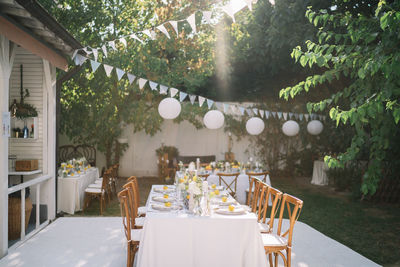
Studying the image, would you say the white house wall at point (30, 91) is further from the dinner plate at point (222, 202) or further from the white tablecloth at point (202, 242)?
the white tablecloth at point (202, 242)

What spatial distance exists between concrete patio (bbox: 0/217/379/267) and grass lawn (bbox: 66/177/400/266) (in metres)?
0.44

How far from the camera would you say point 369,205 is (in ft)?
25.1

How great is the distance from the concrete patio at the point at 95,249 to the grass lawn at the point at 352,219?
44 cm

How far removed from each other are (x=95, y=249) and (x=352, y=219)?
4875 millimetres

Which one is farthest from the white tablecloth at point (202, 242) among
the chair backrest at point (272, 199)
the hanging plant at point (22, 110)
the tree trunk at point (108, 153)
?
the tree trunk at point (108, 153)

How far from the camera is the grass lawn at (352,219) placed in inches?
189

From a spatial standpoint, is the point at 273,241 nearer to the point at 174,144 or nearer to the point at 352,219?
the point at 352,219

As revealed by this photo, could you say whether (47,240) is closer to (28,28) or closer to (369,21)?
(28,28)

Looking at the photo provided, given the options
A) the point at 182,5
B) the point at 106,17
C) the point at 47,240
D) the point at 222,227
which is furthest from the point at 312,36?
the point at 47,240

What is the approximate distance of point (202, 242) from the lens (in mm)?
3098


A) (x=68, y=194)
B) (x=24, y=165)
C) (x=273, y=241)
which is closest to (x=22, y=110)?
(x=24, y=165)

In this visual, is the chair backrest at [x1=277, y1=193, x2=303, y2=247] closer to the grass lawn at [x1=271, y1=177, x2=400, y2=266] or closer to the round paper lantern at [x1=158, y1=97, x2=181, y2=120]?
the grass lawn at [x1=271, y1=177, x2=400, y2=266]

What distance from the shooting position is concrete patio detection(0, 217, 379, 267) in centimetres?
387

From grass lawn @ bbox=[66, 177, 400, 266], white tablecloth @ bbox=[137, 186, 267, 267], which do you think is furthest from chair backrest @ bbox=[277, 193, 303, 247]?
grass lawn @ bbox=[66, 177, 400, 266]
